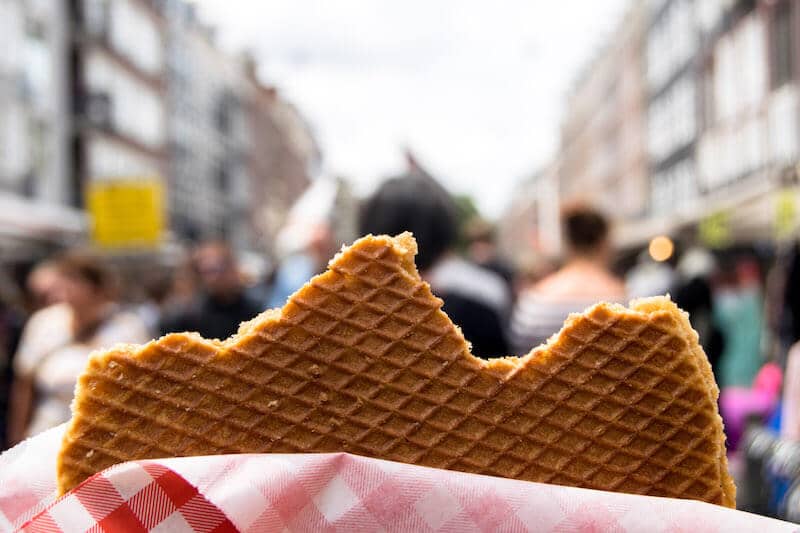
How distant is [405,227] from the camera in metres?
3.60

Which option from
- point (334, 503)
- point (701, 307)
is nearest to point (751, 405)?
point (701, 307)

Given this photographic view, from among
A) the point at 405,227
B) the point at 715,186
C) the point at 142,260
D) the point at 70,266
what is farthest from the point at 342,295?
the point at 715,186

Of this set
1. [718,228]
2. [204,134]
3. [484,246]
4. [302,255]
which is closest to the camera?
[302,255]

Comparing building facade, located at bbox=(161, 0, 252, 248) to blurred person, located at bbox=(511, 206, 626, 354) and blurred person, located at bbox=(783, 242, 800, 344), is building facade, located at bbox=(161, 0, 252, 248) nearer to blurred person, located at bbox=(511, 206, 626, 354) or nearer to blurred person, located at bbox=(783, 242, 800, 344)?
blurred person, located at bbox=(783, 242, 800, 344)

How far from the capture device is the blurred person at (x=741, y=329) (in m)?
14.6

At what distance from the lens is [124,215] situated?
28.3 metres

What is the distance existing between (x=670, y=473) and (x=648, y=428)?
2.9 inches

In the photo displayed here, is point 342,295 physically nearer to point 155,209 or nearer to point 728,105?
point 155,209

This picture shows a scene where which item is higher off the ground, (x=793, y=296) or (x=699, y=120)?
(x=793, y=296)

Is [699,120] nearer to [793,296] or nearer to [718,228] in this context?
[718,228]

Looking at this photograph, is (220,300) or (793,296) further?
(793,296)

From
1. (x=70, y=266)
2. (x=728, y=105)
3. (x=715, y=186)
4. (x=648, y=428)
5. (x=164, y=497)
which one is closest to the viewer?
(x=164, y=497)

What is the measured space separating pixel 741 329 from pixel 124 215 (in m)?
19.4

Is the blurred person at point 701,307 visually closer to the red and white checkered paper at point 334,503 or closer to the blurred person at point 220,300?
the blurred person at point 220,300
